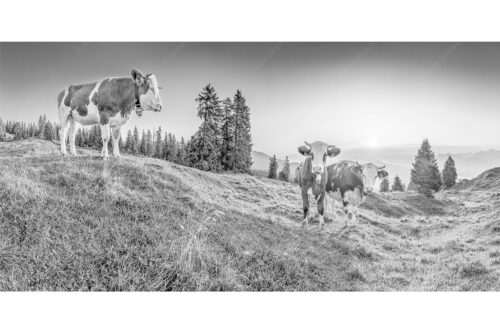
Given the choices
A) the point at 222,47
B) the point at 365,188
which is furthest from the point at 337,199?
the point at 222,47

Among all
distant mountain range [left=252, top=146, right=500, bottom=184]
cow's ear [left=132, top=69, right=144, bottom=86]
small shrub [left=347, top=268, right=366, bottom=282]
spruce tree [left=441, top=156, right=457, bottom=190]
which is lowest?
small shrub [left=347, top=268, right=366, bottom=282]

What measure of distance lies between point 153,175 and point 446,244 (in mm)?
6533

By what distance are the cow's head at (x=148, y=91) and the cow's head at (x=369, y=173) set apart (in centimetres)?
483

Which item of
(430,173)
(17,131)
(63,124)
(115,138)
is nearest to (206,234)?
(115,138)

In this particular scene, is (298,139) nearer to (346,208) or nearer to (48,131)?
(346,208)

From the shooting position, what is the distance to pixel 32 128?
7.75m

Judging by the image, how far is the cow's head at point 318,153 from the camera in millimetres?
6699

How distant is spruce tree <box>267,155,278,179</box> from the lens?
23.1 feet

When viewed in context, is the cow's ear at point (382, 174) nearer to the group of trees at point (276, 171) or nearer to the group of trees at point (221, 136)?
the group of trees at point (276, 171)

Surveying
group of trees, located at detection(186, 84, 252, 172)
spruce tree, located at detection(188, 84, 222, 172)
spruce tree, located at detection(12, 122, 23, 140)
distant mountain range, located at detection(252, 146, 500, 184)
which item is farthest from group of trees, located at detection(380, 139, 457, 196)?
spruce tree, located at detection(12, 122, 23, 140)

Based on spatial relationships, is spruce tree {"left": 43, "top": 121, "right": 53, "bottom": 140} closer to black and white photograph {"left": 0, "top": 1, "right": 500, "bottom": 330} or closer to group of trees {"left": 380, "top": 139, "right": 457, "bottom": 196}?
black and white photograph {"left": 0, "top": 1, "right": 500, "bottom": 330}

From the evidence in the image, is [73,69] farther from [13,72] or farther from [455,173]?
[455,173]

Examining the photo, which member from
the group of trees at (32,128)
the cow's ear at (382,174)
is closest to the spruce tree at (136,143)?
the group of trees at (32,128)

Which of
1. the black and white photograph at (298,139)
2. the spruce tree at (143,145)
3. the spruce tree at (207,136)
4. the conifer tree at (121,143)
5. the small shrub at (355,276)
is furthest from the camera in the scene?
the spruce tree at (143,145)
